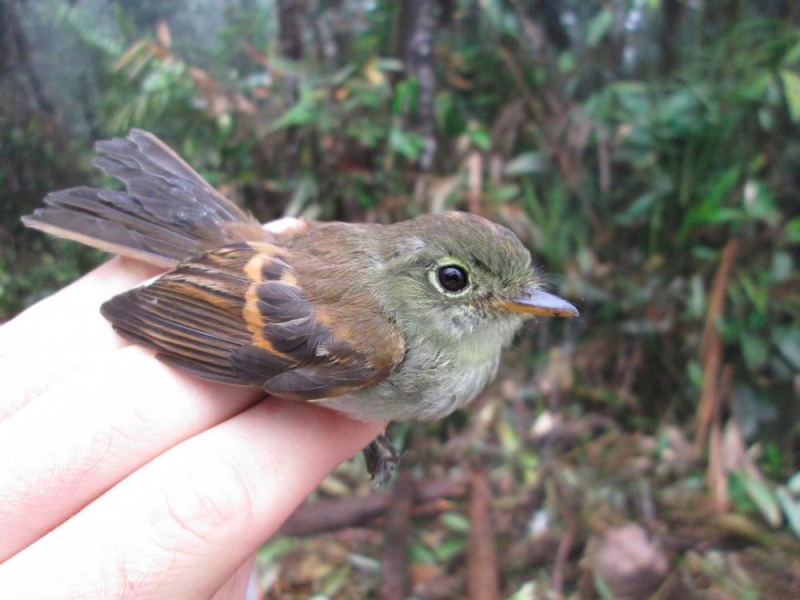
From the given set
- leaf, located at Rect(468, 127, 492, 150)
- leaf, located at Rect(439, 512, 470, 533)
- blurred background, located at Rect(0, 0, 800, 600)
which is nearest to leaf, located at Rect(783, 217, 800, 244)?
blurred background, located at Rect(0, 0, 800, 600)

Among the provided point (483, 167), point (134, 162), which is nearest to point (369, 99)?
point (483, 167)

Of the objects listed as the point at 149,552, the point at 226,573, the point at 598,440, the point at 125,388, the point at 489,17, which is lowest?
the point at 598,440

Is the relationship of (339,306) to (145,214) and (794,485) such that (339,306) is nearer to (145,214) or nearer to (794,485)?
(145,214)

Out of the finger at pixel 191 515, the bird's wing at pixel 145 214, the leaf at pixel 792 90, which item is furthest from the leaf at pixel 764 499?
the bird's wing at pixel 145 214

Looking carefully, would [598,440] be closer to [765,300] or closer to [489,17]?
[765,300]

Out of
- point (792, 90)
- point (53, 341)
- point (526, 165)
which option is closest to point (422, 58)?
point (526, 165)

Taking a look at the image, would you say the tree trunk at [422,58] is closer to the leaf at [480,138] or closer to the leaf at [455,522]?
the leaf at [480,138]

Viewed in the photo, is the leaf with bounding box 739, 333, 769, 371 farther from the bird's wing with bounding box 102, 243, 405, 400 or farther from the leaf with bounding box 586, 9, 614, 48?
the bird's wing with bounding box 102, 243, 405, 400
